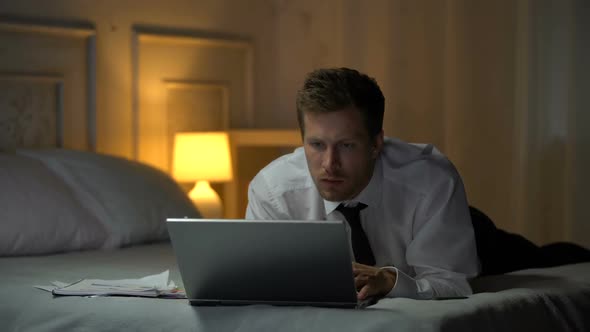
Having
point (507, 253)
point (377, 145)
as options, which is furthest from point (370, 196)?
point (507, 253)

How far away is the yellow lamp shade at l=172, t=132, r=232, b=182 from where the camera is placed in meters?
4.15

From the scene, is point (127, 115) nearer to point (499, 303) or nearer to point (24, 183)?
point (24, 183)

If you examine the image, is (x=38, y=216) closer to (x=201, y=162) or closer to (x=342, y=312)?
(x=201, y=162)

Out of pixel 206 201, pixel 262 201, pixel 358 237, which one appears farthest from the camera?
pixel 206 201

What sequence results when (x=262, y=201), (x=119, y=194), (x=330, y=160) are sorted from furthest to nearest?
1. (x=119, y=194)
2. (x=262, y=201)
3. (x=330, y=160)

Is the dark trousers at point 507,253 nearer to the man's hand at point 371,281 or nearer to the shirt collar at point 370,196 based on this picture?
the shirt collar at point 370,196

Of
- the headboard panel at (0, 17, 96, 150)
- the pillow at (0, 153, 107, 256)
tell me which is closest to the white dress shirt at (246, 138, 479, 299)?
the pillow at (0, 153, 107, 256)

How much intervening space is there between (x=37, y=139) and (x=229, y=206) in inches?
44.2

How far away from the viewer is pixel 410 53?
4.12 m

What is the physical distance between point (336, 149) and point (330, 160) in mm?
33

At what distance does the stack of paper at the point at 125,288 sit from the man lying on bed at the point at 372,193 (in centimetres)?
37

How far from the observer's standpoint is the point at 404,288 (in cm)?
200

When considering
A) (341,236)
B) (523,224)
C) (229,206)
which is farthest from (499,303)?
(229,206)

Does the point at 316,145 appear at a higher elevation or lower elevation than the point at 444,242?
higher
